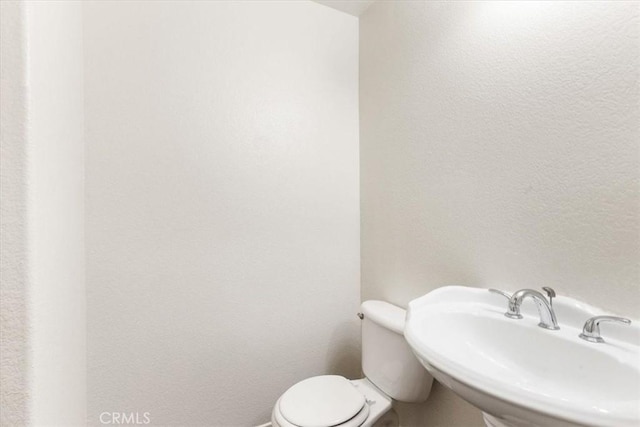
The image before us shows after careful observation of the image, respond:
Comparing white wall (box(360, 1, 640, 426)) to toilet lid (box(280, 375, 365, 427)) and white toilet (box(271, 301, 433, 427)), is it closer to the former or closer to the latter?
white toilet (box(271, 301, 433, 427))

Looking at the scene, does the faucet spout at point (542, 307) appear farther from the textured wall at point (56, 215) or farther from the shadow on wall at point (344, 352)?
the textured wall at point (56, 215)

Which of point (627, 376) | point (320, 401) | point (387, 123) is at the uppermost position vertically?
point (387, 123)

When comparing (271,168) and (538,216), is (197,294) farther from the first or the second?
(538,216)

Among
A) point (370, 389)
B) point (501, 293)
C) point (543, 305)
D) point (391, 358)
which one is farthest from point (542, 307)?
point (370, 389)

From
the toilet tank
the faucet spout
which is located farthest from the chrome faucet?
the toilet tank

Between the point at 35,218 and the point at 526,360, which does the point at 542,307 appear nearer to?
the point at 526,360

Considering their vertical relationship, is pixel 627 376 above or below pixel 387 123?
below

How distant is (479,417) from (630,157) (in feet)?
3.06

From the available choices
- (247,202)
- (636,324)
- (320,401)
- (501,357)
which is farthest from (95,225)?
(636,324)

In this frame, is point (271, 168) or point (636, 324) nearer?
point (636, 324)

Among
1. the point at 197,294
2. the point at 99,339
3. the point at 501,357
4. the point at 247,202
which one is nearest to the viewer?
the point at 501,357

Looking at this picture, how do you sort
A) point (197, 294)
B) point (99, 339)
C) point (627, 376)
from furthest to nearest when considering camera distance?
point (197, 294)
point (99, 339)
point (627, 376)

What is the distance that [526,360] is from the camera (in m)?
0.79

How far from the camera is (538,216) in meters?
0.88
